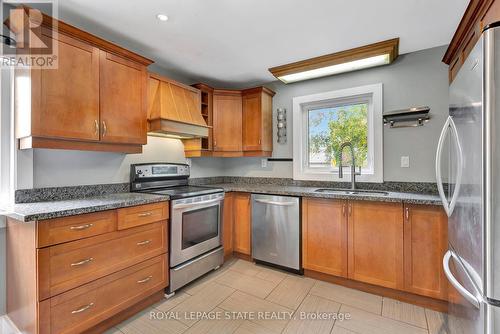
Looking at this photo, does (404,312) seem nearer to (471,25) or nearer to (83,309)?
(471,25)

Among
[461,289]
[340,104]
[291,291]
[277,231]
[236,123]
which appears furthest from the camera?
[236,123]

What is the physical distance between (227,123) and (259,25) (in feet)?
4.88

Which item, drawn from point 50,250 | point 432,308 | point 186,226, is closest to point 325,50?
point 186,226

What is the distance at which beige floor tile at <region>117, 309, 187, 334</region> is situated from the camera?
1730 millimetres

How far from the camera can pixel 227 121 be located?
10.8 ft

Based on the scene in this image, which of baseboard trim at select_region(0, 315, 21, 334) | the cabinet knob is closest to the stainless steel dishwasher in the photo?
the cabinet knob

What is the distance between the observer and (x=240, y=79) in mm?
3289

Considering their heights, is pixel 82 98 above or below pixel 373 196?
above

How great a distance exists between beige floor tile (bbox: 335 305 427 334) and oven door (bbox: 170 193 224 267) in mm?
1421

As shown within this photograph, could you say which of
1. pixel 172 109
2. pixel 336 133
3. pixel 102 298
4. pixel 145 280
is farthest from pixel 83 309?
pixel 336 133

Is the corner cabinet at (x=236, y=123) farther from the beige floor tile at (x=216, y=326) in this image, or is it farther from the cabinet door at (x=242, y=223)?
the beige floor tile at (x=216, y=326)

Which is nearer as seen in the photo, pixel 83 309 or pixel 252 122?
pixel 83 309

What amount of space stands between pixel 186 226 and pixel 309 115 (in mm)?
2107

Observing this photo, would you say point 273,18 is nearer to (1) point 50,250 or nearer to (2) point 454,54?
(2) point 454,54
